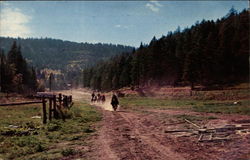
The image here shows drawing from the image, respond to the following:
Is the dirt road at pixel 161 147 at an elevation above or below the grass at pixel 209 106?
above

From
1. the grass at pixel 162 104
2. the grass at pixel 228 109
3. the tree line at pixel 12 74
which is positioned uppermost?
the tree line at pixel 12 74

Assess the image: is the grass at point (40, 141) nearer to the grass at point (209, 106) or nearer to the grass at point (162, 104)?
the grass at point (209, 106)

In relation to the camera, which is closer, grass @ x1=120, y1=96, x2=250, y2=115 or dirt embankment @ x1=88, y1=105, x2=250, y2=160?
dirt embankment @ x1=88, y1=105, x2=250, y2=160

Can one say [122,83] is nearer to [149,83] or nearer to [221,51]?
[149,83]

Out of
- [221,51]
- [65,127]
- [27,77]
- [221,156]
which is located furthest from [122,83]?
[221,156]

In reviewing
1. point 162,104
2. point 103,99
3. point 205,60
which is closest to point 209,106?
point 162,104

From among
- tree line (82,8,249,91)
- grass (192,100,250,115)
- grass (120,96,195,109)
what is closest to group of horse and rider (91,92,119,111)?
grass (120,96,195,109)

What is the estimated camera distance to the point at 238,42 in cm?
8075

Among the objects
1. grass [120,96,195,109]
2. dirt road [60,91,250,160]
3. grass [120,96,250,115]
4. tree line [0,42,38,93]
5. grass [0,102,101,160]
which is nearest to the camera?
dirt road [60,91,250,160]

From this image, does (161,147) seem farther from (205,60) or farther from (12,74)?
(12,74)

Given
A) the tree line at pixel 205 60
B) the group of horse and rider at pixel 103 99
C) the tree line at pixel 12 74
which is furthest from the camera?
the tree line at pixel 12 74

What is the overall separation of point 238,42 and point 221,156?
80.1 metres

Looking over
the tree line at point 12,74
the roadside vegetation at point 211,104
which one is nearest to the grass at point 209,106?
the roadside vegetation at point 211,104

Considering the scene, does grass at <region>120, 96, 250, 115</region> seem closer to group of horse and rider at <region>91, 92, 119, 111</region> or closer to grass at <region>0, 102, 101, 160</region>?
group of horse and rider at <region>91, 92, 119, 111</region>
